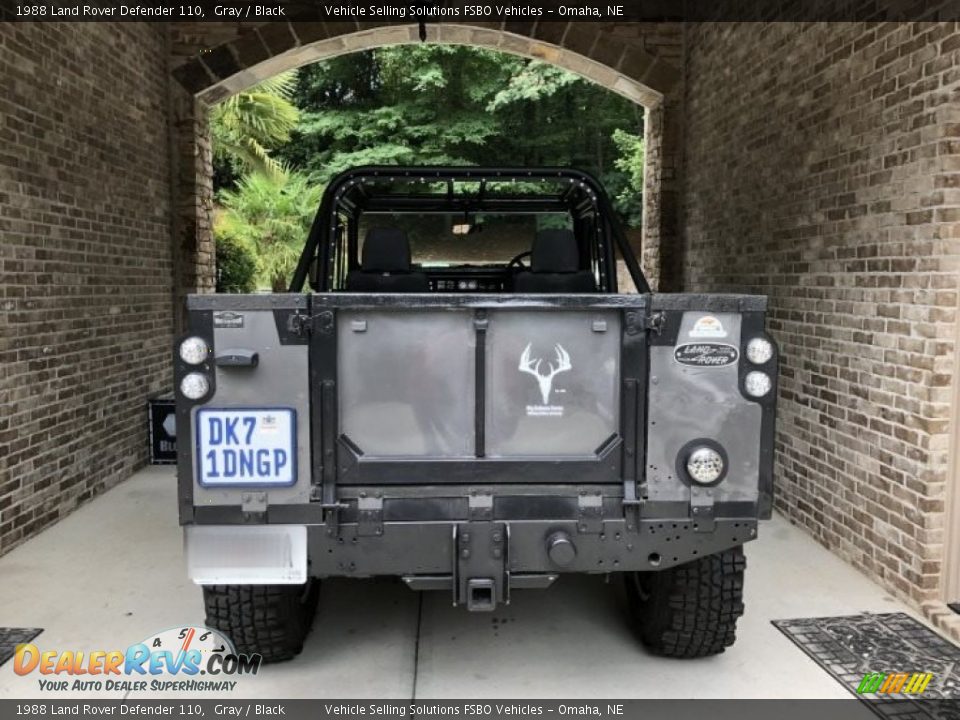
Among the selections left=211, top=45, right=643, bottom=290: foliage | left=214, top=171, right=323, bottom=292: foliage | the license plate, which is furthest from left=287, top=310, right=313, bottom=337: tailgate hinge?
left=211, top=45, right=643, bottom=290: foliage

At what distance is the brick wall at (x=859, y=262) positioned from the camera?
3777mm

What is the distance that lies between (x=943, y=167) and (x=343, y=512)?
3099 millimetres

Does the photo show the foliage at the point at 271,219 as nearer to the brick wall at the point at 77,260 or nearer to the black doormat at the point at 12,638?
the brick wall at the point at 77,260

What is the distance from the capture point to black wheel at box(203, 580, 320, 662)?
308cm

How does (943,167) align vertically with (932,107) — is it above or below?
below

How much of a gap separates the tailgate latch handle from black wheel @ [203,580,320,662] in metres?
0.93

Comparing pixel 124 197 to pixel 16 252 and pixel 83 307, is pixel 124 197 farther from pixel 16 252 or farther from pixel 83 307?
pixel 16 252

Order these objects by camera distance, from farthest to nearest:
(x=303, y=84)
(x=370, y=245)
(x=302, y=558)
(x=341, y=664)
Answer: (x=303, y=84)
(x=370, y=245)
(x=341, y=664)
(x=302, y=558)

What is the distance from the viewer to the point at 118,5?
651 cm

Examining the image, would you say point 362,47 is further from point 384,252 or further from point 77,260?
point 384,252

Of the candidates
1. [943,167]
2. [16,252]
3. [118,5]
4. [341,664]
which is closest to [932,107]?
[943,167]

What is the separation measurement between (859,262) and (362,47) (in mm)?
5718

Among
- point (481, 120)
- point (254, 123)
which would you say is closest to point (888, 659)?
point (254, 123)

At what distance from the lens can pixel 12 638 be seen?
3.57 m
